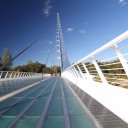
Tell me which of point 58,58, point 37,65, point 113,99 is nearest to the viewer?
point 113,99

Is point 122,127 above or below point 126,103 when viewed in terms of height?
below

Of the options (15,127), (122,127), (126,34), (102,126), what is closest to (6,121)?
(15,127)

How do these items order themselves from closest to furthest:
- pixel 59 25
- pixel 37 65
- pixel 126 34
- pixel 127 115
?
pixel 126 34, pixel 127 115, pixel 59 25, pixel 37 65

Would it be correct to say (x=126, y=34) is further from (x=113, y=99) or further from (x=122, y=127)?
(x=113, y=99)

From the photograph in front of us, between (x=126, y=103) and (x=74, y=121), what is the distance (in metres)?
0.95

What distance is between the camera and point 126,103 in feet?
15.1

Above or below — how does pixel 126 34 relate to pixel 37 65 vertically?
below

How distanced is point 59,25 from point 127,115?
208ft

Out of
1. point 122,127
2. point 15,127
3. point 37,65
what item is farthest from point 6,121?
point 37,65

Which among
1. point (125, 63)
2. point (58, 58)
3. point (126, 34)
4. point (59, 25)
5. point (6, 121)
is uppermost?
point (59, 25)

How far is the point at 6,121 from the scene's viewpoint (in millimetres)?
4738

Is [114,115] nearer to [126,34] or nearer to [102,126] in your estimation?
[102,126]

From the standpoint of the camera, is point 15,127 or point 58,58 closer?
point 15,127

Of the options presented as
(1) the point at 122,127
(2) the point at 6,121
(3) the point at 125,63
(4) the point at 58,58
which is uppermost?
(4) the point at 58,58
